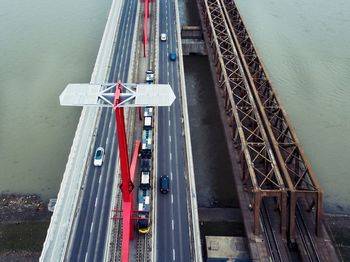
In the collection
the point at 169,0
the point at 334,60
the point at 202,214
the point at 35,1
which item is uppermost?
the point at 35,1

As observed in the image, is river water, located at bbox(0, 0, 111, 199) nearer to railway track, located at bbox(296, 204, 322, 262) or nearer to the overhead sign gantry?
the overhead sign gantry

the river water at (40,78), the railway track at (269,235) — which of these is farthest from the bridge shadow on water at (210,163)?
the river water at (40,78)

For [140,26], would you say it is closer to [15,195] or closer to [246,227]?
[15,195]

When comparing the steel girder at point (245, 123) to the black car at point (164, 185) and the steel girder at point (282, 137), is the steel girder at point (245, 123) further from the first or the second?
the black car at point (164, 185)

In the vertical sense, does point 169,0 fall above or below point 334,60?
above

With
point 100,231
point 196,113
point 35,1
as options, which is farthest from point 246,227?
point 35,1

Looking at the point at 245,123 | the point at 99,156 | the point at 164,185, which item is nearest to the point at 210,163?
the point at 245,123

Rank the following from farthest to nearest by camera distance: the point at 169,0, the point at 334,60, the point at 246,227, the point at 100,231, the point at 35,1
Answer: the point at 35,1, the point at 169,0, the point at 334,60, the point at 246,227, the point at 100,231
